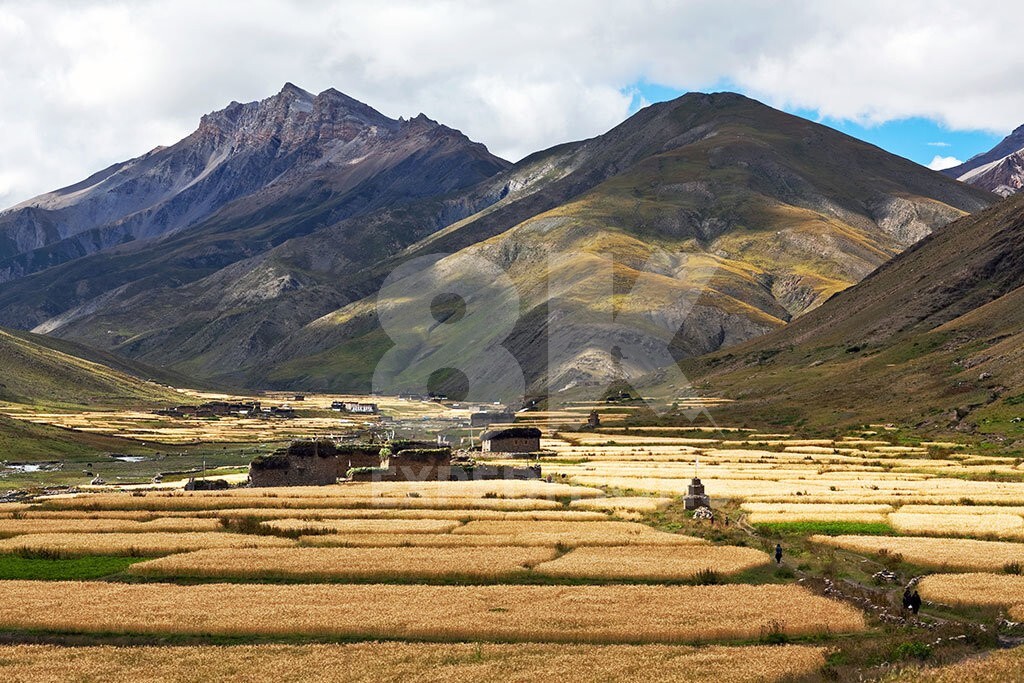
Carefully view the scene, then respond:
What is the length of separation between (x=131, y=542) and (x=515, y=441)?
2473 inches

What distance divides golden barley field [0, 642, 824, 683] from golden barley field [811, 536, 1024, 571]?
15.4m

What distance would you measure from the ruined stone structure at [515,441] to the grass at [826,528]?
182 feet

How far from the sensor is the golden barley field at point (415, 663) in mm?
31547

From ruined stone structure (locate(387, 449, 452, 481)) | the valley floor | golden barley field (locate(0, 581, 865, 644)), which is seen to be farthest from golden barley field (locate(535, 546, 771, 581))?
ruined stone structure (locate(387, 449, 452, 481))

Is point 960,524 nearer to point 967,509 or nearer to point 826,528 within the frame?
point 967,509

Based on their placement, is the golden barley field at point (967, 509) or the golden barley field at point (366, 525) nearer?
the golden barley field at point (366, 525)

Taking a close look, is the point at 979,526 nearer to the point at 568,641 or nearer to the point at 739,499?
the point at 739,499

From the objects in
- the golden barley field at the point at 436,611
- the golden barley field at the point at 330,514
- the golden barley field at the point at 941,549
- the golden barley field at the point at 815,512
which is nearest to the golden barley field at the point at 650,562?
the golden barley field at the point at 436,611

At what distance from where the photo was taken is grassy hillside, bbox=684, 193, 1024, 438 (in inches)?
4973

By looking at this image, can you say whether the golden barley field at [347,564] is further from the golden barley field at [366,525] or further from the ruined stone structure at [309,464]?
the ruined stone structure at [309,464]

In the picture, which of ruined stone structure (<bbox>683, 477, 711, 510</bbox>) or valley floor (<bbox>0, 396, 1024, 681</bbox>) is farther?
ruined stone structure (<bbox>683, 477, 711, 510</bbox>)

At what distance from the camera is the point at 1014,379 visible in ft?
404

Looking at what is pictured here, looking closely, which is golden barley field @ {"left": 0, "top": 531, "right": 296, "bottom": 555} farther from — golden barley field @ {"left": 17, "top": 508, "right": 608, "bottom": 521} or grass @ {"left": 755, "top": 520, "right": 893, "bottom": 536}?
grass @ {"left": 755, "top": 520, "right": 893, "bottom": 536}

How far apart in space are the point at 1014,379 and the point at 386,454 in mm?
78594
